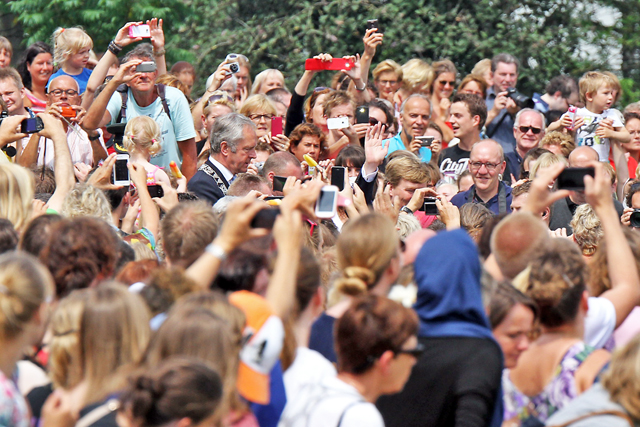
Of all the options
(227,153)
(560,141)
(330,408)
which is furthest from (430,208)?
(330,408)

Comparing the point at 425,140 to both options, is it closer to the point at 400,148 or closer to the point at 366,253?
the point at 400,148

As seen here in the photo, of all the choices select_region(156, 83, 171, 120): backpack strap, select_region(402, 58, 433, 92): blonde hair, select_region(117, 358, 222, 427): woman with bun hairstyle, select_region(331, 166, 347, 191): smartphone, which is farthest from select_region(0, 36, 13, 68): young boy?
select_region(117, 358, 222, 427): woman with bun hairstyle

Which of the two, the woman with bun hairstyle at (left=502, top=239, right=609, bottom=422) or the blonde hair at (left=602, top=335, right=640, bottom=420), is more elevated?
the blonde hair at (left=602, top=335, right=640, bottom=420)

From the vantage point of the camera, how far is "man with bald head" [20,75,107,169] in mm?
6664

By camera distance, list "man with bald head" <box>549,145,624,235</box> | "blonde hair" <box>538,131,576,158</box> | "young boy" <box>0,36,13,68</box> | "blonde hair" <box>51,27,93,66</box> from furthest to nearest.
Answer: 1. "blonde hair" <box>538,131,576,158</box>
2. "young boy" <box>0,36,13,68</box>
3. "blonde hair" <box>51,27,93,66</box>
4. "man with bald head" <box>549,145,624,235</box>

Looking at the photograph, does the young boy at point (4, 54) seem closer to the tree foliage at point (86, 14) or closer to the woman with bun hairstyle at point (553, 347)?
the tree foliage at point (86, 14)

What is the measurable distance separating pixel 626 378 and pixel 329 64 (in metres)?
6.02

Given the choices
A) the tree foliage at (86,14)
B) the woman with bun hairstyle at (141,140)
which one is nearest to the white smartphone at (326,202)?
the woman with bun hairstyle at (141,140)

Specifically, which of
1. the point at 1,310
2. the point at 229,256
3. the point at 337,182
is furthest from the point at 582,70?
the point at 1,310

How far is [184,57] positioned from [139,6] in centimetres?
117

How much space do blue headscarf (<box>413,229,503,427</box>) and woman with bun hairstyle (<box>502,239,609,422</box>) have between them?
17 cm

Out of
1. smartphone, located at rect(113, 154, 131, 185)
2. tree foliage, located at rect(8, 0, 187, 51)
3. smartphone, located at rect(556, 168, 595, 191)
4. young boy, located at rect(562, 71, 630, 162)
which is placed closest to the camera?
smartphone, located at rect(556, 168, 595, 191)

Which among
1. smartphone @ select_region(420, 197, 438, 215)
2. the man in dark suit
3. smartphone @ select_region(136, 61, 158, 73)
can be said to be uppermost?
smartphone @ select_region(136, 61, 158, 73)

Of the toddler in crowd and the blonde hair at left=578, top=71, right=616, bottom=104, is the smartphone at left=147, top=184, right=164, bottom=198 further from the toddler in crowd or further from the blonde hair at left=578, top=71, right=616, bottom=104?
the blonde hair at left=578, top=71, right=616, bottom=104
